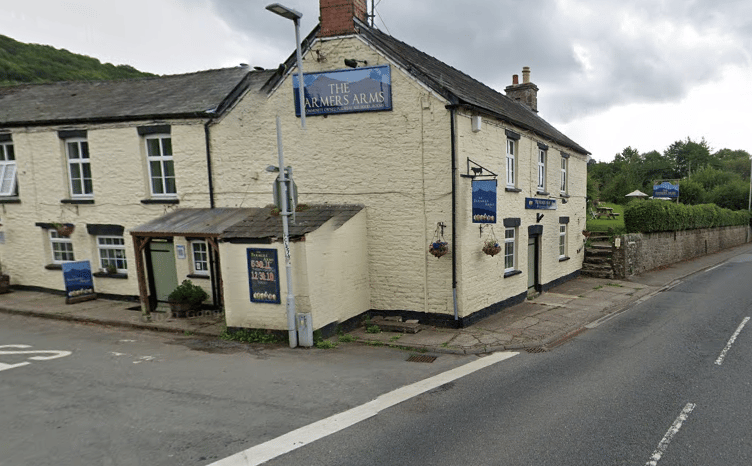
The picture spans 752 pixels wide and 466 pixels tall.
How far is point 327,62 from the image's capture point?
472 inches

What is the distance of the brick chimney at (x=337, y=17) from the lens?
11.8 m

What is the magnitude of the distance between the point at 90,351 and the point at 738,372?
1352cm

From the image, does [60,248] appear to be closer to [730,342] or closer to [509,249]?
[509,249]

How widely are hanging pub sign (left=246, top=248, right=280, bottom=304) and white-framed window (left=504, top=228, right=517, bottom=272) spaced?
295 inches

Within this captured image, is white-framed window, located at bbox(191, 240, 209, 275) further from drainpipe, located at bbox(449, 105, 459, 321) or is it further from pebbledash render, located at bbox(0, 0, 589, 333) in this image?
drainpipe, located at bbox(449, 105, 459, 321)

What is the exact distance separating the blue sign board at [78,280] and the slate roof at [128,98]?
4.98 m

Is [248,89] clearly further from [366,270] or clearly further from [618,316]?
[618,316]

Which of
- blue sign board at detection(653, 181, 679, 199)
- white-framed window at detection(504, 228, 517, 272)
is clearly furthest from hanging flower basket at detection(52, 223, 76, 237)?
blue sign board at detection(653, 181, 679, 199)

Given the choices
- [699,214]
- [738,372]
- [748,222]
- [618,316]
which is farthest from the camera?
[748,222]

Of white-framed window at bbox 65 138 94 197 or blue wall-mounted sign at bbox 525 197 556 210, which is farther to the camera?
white-framed window at bbox 65 138 94 197

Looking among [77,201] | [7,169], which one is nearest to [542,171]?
[77,201]

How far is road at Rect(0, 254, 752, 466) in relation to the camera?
5375 mm

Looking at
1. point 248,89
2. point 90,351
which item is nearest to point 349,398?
point 90,351

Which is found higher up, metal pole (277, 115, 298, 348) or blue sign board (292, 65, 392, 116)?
blue sign board (292, 65, 392, 116)
